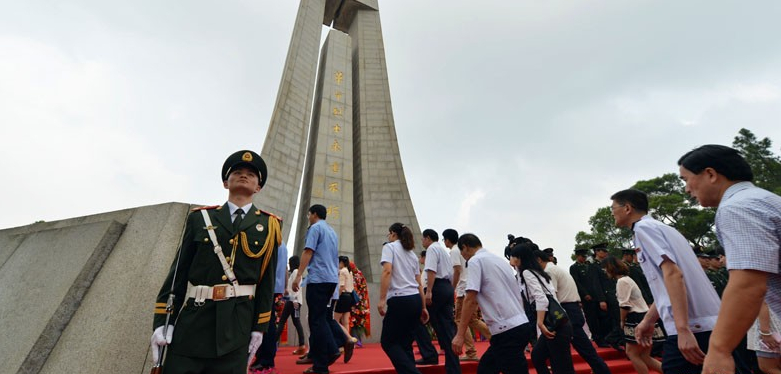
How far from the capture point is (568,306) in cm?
408

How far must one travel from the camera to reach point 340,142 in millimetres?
12766

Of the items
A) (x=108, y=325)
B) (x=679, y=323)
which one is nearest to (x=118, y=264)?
(x=108, y=325)

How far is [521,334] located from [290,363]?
3189mm

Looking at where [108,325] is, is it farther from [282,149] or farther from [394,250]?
[282,149]

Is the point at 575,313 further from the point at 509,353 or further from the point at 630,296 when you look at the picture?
the point at 509,353

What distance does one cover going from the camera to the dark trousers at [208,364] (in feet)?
5.57

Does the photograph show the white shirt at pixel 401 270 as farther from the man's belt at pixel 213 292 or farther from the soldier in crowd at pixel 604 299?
the soldier in crowd at pixel 604 299

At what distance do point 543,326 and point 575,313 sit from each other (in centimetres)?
108

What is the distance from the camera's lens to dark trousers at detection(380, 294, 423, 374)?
10.1 ft

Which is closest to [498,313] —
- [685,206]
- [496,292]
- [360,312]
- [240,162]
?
[496,292]

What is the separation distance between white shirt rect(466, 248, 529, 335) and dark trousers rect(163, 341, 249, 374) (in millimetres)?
1629

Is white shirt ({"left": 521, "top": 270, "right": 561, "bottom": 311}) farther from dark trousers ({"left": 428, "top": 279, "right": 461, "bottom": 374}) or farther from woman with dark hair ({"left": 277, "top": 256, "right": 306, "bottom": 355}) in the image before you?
woman with dark hair ({"left": 277, "top": 256, "right": 306, "bottom": 355})

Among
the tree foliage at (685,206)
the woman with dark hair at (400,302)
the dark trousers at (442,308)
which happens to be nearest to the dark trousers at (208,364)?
the woman with dark hair at (400,302)

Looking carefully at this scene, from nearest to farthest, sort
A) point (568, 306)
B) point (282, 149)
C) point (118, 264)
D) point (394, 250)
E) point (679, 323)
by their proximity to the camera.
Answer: point (679, 323) < point (118, 264) < point (394, 250) < point (568, 306) < point (282, 149)
